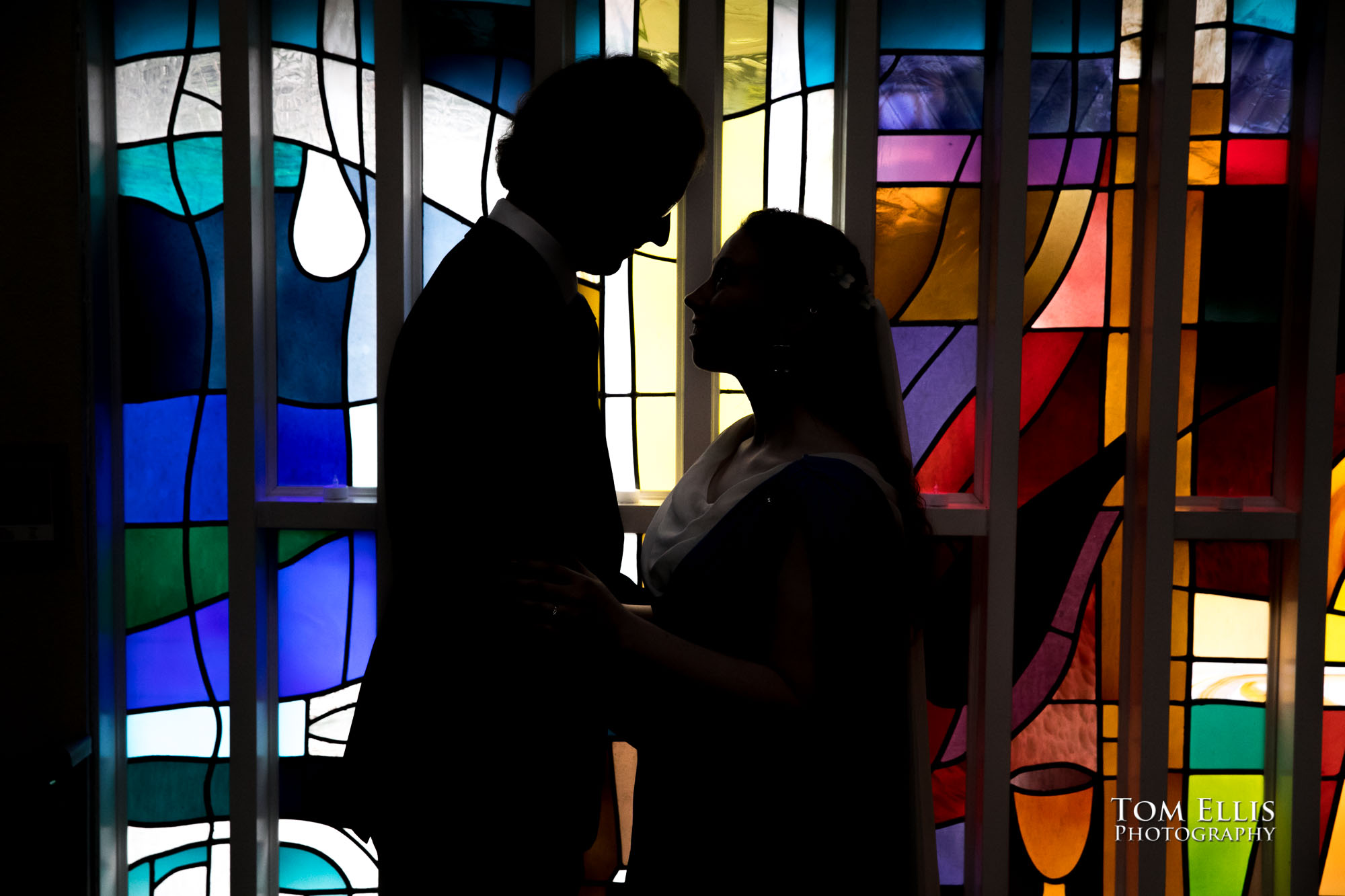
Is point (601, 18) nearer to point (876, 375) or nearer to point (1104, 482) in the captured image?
point (876, 375)

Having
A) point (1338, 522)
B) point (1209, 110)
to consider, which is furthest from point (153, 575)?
point (1338, 522)

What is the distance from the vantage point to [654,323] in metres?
1.98

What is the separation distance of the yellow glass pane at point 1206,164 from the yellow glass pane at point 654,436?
1.40m

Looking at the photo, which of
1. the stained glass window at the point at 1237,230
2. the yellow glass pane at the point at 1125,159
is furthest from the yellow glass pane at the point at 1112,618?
the yellow glass pane at the point at 1125,159

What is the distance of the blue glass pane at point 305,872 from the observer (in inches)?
78.8

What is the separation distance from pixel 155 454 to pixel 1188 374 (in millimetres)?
2549

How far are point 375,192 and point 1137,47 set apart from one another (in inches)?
72.7

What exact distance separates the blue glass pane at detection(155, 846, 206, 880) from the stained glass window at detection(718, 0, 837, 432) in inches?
70.0

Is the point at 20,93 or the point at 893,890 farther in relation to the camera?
the point at 20,93

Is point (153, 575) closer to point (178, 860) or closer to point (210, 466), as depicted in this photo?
point (210, 466)

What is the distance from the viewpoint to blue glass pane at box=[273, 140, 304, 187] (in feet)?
6.41

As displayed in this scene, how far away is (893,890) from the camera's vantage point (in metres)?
1.24

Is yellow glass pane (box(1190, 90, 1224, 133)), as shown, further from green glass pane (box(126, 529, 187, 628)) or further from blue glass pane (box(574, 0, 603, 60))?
green glass pane (box(126, 529, 187, 628))

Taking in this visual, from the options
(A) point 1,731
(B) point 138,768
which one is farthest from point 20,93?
(B) point 138,768
